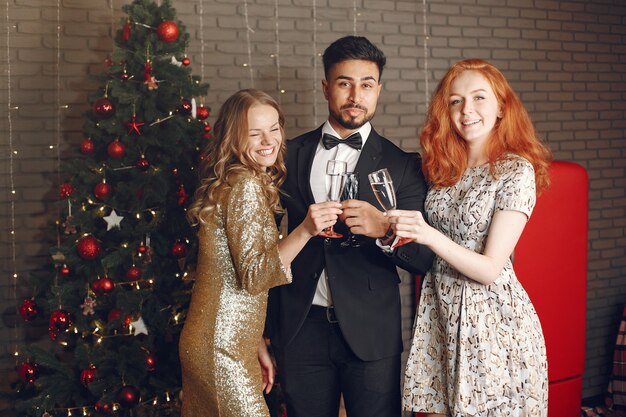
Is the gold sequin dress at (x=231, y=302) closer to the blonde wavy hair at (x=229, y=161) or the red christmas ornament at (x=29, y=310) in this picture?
the blonde wavy hair at (x=229, y=161)

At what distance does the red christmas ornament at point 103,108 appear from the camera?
3.44 metres

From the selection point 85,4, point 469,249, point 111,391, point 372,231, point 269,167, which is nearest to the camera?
point 372,231

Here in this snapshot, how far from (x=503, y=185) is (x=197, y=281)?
1.14 m

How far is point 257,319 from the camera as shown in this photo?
2502mm

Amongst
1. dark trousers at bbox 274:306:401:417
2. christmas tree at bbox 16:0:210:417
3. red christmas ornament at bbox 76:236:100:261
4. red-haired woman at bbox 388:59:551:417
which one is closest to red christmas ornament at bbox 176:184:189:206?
christmas tree at bbox 16:0:210:417

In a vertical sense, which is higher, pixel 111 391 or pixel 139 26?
pixel 139 26

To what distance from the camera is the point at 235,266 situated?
2418mm

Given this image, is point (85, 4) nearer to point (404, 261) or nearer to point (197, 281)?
point (197, 281)

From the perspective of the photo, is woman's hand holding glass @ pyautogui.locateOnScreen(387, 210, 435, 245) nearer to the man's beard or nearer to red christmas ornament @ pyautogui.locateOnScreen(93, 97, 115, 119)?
the man's beard

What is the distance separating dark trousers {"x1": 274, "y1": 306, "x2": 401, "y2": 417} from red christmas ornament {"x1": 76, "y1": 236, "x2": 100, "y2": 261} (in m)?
1.22

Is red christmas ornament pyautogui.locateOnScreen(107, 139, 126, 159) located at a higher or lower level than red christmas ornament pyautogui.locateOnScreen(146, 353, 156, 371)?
higher

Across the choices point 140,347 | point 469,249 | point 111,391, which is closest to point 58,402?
point 111,391

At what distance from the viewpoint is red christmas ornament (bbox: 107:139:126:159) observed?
3.39 m

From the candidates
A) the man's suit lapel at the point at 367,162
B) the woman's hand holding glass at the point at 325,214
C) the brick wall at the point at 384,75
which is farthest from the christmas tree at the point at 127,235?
the woman's hand holding glass at the point at 325,214
